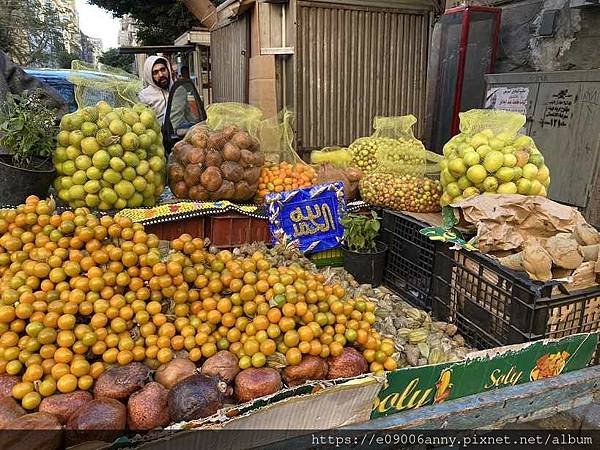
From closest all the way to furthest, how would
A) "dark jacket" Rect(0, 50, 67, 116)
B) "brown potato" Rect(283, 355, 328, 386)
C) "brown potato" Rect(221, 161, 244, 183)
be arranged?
"brown potato" Rect(283, 355, 328, 386) → "brown potato" Rect(221, 161, 244, 183) → "dark jacket" Rect(0, 50, 67, 116)

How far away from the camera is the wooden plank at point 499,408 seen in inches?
53.8

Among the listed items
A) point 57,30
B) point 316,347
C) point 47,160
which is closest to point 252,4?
point 47,160

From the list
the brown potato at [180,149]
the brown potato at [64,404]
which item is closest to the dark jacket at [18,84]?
the brown potato at [180,149]

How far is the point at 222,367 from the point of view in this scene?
5.96ft

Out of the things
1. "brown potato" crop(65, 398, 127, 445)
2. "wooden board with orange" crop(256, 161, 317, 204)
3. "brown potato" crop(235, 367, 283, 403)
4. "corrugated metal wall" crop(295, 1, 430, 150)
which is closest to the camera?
"brown potato" crop(65, 398, 127, 445)

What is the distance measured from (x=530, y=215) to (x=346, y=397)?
1.66m

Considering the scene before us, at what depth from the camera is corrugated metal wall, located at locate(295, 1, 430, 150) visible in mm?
5977

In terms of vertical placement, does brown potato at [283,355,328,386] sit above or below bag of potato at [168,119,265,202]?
below

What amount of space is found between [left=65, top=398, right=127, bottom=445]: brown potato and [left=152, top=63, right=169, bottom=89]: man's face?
16.6 ft

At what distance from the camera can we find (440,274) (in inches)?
109

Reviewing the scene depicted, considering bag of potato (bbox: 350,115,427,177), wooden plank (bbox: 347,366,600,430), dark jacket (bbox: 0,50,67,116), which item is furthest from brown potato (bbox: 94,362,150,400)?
dark jacket (bbox: 0,50,67,116)

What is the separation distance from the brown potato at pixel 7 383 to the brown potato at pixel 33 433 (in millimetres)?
191

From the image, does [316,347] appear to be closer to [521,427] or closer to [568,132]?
[521,427]

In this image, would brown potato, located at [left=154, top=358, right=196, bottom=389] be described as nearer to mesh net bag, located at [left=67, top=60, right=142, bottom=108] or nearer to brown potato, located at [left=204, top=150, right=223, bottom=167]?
brown potato, located at [left=204, top=150, right=223, bottom=167]
